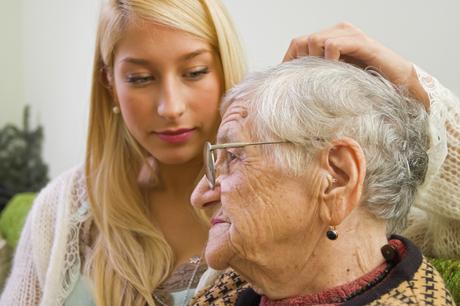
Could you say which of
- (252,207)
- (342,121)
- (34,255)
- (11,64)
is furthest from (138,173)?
(11,64)

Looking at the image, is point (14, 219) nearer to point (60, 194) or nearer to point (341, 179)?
point (60, 194)

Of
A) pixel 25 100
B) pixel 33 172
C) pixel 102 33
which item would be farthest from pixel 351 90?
pixel 25 100

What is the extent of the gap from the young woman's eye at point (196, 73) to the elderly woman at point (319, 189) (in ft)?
1.14

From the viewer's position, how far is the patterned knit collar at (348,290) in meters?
1.00

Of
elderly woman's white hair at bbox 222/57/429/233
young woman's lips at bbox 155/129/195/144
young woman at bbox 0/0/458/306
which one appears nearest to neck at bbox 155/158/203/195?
young woman at bbox 0/0/458/306

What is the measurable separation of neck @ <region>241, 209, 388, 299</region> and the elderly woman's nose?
0.49 feet

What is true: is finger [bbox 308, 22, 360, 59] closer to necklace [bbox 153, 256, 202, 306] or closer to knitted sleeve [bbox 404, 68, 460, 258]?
knitted sleeve [bbox 404, 68, 460, 258]

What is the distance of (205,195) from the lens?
112cm

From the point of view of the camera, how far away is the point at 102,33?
1.50 m

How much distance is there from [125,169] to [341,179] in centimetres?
80

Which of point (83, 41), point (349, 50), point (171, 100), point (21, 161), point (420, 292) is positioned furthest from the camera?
point (21, 161)

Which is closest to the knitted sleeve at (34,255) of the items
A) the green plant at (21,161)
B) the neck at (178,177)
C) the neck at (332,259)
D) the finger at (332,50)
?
the neck at (178,177)

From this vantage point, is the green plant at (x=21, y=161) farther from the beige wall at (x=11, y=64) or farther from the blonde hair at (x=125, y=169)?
the blonde hair at (x=125, y=169)

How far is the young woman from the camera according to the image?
1400 mm
